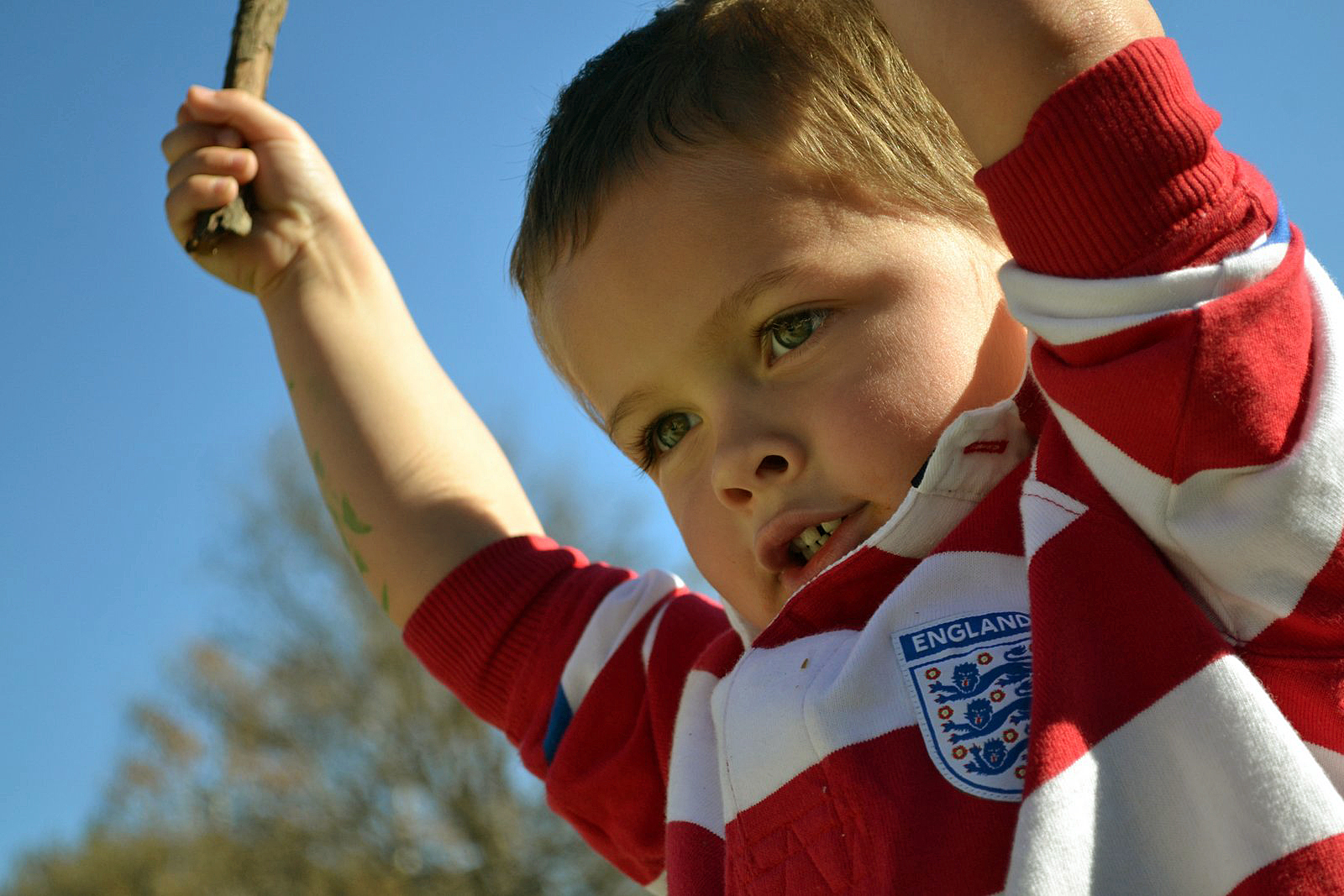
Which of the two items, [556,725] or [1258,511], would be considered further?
[556,725]

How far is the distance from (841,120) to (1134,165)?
0.40 meters

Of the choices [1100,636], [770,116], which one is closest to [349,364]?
[770,116]

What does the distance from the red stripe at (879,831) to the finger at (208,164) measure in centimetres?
124

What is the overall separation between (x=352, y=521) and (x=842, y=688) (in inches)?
38.0

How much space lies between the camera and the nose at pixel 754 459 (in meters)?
1.08

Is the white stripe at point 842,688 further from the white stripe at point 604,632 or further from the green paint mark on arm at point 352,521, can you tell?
the green paint mark on arm at point 352,521

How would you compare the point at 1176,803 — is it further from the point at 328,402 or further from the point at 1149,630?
the point at 328,402

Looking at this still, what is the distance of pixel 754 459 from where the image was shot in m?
1.08

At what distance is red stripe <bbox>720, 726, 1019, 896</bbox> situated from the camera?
83 centimetres

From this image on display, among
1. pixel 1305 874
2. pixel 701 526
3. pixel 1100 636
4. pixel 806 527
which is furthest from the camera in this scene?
Answer: pixel 701 526

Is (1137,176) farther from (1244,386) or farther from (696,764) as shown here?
(696,764)

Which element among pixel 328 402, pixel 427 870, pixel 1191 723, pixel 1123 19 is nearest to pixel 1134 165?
pixel 1123 19

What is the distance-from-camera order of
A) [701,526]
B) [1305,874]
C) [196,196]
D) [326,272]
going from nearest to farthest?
1. [1305,874]
2. [701,526]
3. [196,196]
4. [326,272]

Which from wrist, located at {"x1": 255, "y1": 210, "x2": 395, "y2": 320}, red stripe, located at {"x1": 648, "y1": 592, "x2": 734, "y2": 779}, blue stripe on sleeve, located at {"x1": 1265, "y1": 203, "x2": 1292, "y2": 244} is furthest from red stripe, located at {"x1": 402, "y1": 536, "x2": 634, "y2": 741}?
blue stripe on sleeve, located at {"x1": 1265, "y1": 203, "x2": 1292, "y2": 244}
